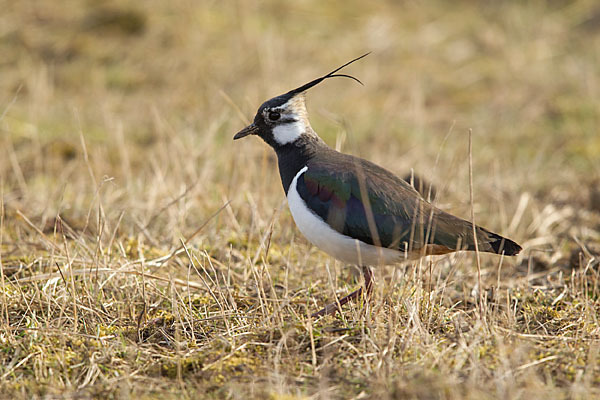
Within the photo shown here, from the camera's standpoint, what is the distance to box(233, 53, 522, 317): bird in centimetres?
375

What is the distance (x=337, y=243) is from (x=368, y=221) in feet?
0.78

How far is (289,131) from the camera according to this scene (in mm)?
4426

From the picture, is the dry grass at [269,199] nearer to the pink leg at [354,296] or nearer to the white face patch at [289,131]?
the pink leg at [354,296]

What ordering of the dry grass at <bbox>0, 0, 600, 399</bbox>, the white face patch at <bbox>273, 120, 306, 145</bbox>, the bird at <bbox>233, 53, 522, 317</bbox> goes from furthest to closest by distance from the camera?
the white face patch at <bbox>273, 120, 306, 145</bbox>
the bird at <bbox>233, 53, 522, 317</bbox>
the dry grass at <bbox>0, 0, 600, 399</bbox>

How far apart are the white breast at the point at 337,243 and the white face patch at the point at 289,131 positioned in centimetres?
57

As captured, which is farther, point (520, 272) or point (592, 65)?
point (592, 65)

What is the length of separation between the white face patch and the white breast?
0.57m

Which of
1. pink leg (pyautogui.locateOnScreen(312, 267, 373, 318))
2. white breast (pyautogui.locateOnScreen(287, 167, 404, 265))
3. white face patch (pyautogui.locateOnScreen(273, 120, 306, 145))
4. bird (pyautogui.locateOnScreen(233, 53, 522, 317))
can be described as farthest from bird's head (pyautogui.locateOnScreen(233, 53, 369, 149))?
pink leg (pyautogui.locateOnScreen(312, 267, 373, 318))

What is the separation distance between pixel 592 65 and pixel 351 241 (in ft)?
24.3

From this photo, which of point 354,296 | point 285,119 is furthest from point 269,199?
point 354,296

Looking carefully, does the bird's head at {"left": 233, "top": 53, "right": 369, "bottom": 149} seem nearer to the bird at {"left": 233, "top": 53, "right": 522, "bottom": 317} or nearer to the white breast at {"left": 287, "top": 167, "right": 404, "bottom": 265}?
the bird at {"left": 233, "top": 53, "right": 522, "bottom": 317}

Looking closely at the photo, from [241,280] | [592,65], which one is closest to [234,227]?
[241,280]

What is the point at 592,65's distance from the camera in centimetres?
988

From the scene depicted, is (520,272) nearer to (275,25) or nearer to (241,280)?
(241,280)
